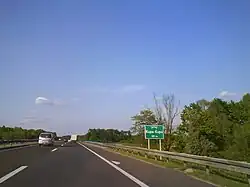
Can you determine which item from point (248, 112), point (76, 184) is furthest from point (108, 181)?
point (248, 112)

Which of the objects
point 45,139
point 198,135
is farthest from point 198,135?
point 45,139

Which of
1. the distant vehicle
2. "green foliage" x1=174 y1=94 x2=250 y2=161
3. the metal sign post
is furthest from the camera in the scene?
"green foliage" x1=174 y1=94 x2=250 y2=161

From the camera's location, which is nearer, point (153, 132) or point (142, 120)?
point (153, 132)

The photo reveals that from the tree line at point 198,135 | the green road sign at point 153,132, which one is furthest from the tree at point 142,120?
the green road sign at point 153,132

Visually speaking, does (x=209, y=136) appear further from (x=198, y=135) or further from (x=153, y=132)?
(x=153, y=132)

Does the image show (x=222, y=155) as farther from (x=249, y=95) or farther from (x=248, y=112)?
(x=249, y=95)

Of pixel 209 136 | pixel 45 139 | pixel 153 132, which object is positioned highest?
pixel 209 136

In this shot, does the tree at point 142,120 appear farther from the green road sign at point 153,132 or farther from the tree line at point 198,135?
the green road sign at point 153,132

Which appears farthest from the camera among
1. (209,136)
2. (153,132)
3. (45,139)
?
(209,136)

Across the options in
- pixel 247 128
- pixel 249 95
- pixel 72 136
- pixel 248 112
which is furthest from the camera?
pixel 72 136

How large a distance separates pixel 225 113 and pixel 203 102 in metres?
6.35

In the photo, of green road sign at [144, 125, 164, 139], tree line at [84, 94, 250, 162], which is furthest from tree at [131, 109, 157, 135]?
green road sign at [144, 125, 164, 139]

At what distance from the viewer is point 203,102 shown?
9781cm

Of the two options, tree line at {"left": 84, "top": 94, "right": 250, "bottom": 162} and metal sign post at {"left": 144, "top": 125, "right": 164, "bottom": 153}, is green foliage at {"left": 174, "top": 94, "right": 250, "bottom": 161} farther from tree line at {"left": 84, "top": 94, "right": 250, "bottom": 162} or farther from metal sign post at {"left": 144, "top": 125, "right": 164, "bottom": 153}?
metal sign post at {"left": 144, "top": 125, "right": 164, "bottom": 153}
